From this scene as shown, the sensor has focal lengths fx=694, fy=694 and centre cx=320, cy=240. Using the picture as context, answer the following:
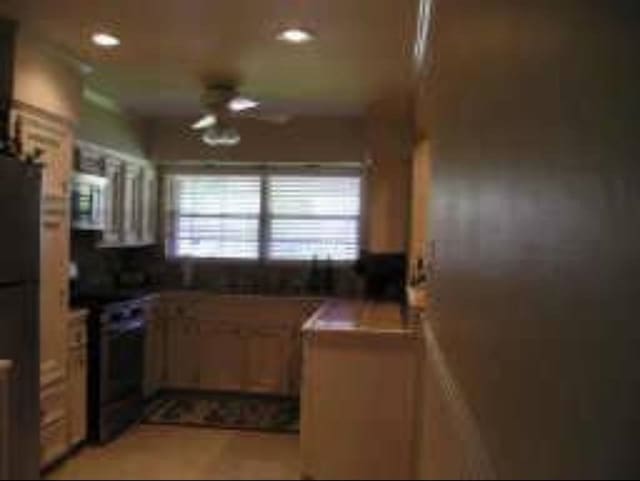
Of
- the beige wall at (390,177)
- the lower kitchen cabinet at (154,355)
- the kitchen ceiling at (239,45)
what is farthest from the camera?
the lower kitchen cabinet at (154,355)

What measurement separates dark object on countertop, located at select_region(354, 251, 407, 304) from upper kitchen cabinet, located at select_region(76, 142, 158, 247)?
1.80 meters

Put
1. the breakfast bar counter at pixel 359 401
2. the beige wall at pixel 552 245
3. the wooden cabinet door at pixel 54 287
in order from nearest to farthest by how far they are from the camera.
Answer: the beige wall at pixel 552 245, the breakfast bar counter at pixel 359 401, the wooden cabinet door at pixel 54 287

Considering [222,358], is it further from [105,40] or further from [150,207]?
[105,40]

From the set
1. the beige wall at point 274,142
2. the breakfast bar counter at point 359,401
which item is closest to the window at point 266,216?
the beige wall at point 274,142

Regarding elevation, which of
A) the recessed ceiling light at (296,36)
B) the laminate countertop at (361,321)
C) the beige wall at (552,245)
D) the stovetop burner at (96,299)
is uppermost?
the recessed ceiling light at (296,36)

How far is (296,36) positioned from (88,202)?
78.4 inches

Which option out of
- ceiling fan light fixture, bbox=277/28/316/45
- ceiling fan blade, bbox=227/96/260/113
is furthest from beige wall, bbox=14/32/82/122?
ceiling fan light fixture, bbox=277/28/316/45

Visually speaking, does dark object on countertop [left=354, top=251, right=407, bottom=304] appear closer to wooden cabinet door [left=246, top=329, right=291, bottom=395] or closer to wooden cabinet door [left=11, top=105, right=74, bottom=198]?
wooden cabinet door [left=246, top=329, right=291, bottom=395]

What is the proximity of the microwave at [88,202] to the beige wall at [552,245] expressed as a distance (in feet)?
11.2

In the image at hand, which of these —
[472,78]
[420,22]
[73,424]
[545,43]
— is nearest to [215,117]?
[420,22]

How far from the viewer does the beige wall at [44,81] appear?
321cm

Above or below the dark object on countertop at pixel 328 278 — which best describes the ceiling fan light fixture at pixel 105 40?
above

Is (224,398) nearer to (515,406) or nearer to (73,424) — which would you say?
(73,424)

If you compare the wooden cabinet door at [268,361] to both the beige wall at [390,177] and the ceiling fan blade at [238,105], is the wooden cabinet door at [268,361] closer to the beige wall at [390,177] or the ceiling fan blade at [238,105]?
the beige wall at [390,177]
